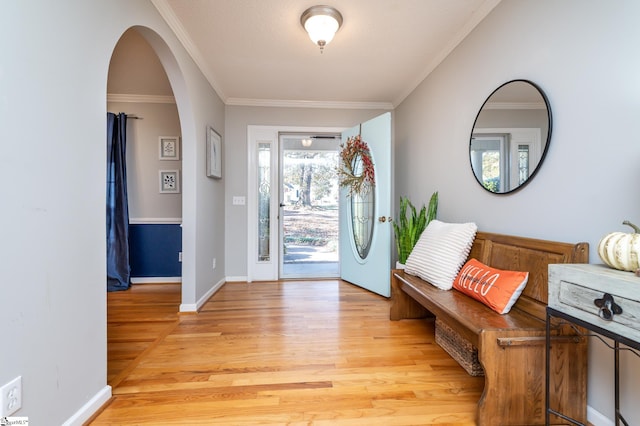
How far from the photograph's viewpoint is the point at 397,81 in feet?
10.7

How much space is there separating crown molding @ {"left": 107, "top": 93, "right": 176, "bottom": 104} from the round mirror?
3626 millimetres

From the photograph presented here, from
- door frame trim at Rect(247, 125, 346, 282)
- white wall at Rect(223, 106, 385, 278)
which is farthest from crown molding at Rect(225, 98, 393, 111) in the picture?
door frame trim at Rect(247, 125, 346, 282)

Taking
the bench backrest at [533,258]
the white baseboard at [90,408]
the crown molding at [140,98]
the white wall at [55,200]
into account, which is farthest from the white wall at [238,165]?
the bench backrest at [533,258]

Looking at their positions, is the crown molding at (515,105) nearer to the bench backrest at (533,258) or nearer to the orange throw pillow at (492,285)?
the bench backrest at (533,258)

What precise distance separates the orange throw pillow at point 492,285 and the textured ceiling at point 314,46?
181 cm

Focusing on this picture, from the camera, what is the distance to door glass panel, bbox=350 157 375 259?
3.42 metres

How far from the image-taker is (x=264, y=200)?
12.8ft

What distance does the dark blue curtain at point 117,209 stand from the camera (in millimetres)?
3455

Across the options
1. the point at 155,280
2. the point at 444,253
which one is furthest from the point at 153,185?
the point at 444,253

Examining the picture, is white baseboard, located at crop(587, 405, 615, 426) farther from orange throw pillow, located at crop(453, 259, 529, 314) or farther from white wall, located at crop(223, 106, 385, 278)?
white wall, located at crop(223, 106, 385, 278)

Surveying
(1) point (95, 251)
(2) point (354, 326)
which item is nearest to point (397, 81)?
(2) point (354, 326)

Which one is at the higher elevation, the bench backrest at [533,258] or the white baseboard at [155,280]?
the bench backrest at [533,258]

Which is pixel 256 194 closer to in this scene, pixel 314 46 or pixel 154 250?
pixel 154 250

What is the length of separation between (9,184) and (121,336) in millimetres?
1715
